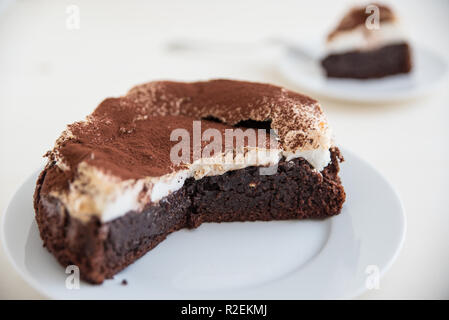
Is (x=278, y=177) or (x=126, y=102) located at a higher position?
(x=126, y=102)

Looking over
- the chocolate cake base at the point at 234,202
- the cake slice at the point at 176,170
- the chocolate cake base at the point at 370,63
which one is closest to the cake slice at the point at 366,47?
the chocolate cake base at the point at 370,63

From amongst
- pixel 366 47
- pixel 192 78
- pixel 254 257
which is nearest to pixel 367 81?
pixel 366 47

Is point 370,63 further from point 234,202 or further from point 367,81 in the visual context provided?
point 234,202

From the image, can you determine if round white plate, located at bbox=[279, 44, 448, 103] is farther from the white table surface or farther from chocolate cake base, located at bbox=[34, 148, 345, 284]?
chocolate cake base, located at bbox=[34, 148, 345, 284]

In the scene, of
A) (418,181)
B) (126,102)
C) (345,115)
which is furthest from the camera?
(345,115)
